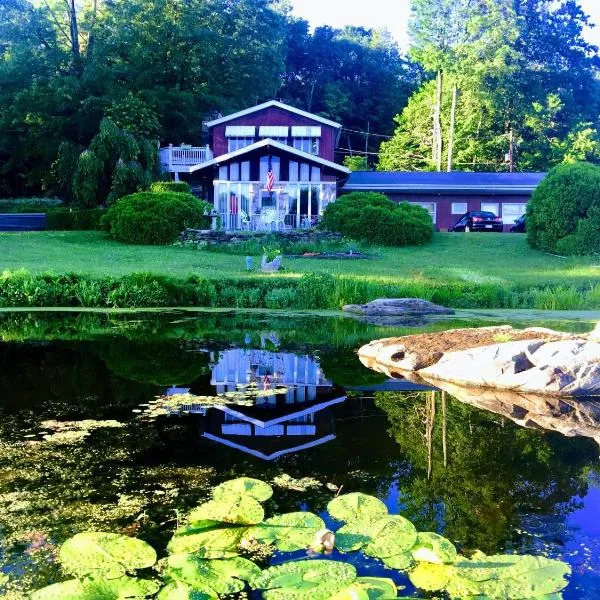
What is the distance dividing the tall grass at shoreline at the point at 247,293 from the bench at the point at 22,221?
688 inches

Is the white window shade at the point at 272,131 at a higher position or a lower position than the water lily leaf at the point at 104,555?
higher

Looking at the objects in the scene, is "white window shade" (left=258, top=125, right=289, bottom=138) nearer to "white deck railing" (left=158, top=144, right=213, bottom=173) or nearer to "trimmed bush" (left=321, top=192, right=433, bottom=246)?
"white deck railing" (left=158, top=144, right=213, bottom=173)

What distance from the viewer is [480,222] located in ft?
119

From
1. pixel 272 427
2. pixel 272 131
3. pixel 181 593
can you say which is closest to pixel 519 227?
pixel 272 131

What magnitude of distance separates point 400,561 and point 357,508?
66cm

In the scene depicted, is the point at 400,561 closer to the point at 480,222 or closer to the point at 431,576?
the point at 431,576

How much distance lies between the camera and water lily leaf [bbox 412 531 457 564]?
13.5 feet

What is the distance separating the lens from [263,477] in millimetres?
5508

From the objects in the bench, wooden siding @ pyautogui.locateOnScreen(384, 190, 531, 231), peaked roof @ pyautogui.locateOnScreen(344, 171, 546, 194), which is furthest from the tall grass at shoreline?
wooden siding @ pyautogui.locateOnScreen(384, 190, 531, 231)

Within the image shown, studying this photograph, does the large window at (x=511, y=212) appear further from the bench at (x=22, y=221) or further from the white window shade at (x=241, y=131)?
the bench at (x=22, y=221)

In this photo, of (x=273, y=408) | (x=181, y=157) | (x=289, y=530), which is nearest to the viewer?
(x=289, y=530)

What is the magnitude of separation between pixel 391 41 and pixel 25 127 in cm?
4940

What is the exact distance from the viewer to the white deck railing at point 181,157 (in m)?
38.9

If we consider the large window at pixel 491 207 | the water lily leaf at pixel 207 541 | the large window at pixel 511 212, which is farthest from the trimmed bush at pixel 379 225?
the water lily leaf at pixel 207 541
